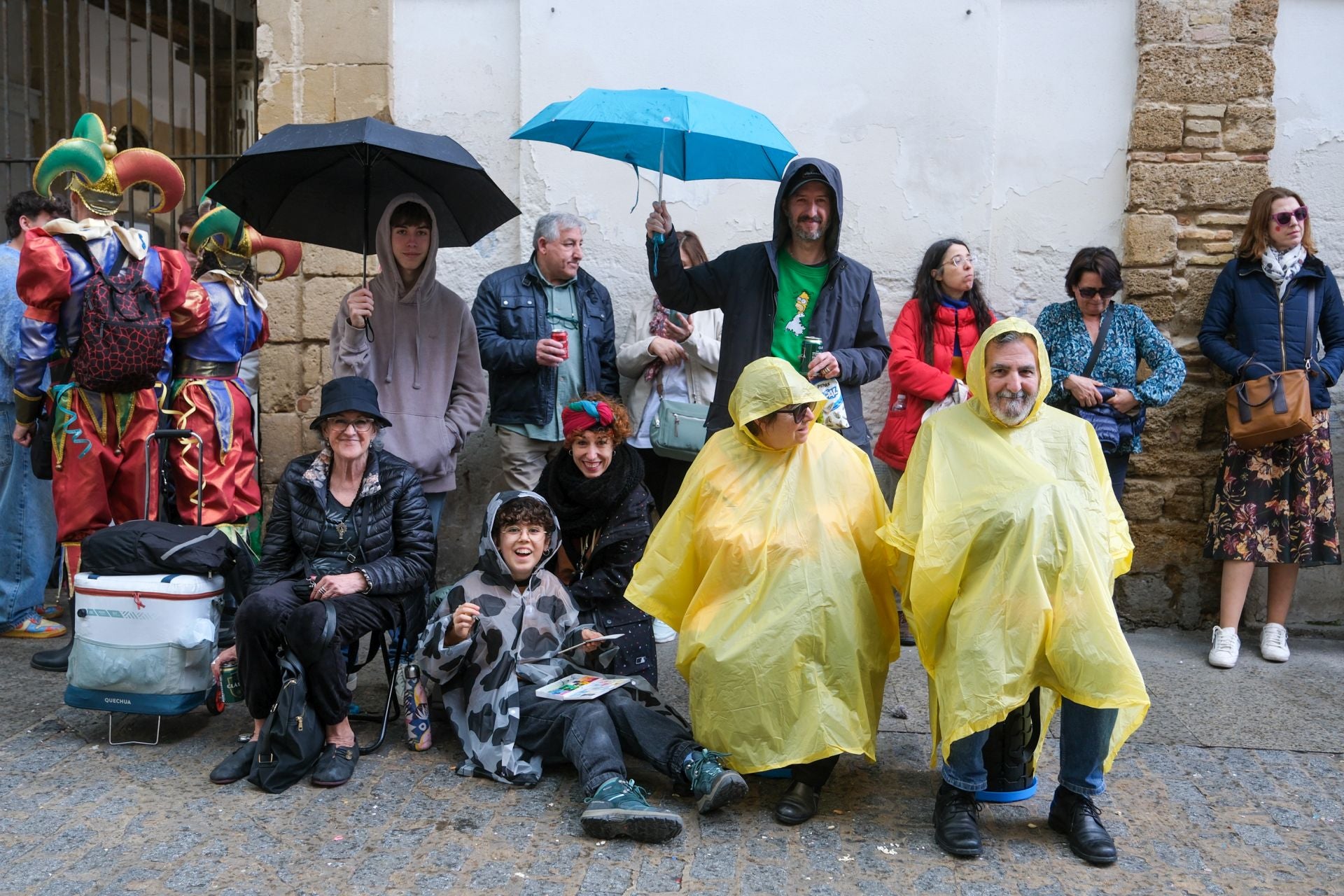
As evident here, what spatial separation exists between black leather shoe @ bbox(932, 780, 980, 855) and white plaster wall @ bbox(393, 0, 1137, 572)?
8.99 ft

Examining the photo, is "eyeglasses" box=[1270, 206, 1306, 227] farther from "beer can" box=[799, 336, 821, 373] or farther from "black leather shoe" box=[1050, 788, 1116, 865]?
"black leather shoe" box=[1050, 788, 1116, 865]

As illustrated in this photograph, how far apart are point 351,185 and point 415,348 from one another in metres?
0.73

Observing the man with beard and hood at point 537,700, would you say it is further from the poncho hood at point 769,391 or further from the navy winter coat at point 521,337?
the navy winter coat at point 521,337

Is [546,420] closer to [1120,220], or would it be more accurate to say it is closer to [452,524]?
[452,524]

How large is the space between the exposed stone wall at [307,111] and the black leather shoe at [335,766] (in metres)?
2.44

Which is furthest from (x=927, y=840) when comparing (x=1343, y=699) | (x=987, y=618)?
(x=1343, y=699)

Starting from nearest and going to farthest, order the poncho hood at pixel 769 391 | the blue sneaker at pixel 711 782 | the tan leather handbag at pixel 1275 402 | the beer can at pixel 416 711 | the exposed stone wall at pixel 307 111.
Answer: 1. the blue sneaker at pixel 711 782
2. the poncho hood at pixel 769 391
3. the beer can at pixel 416 711
4. the tan leather handbag at pixel 1275 402
5. the exposed stone wall at pixel 307 111

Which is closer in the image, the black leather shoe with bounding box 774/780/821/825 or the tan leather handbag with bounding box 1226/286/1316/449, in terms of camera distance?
the black leather shoe with bounding box 774/780/821/825

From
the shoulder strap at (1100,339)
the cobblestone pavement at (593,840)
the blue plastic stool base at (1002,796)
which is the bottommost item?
the cobblestone pavement at (593,840)

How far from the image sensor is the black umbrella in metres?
4.63

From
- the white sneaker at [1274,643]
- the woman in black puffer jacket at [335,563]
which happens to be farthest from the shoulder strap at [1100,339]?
the woman in black puffer jacket at [335,563]

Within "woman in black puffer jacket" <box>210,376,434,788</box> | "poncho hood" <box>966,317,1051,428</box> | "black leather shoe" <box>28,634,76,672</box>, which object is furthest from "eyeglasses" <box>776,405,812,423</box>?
"black leather shoe" <box>28,634,76,672</box>

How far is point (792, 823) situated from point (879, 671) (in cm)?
54

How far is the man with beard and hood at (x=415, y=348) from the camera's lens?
505 centimetres
